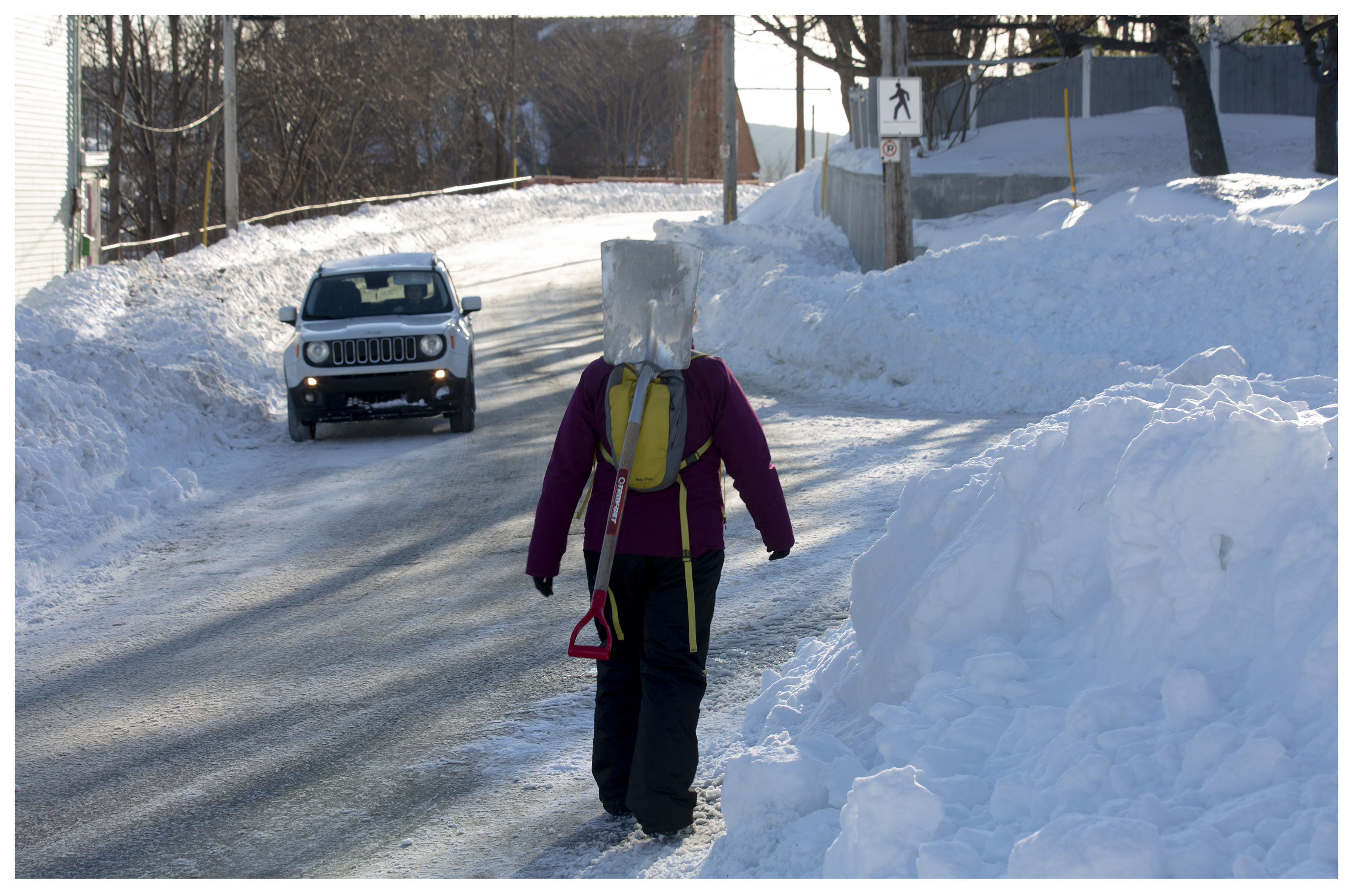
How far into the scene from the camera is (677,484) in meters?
3.86

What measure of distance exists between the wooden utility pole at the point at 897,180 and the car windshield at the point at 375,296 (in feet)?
21.8

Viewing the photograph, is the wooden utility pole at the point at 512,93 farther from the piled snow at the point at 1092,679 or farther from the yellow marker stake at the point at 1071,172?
the piled snow at the point at 1092,679

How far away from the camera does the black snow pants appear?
3.80 m

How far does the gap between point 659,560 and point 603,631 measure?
34 centimetres

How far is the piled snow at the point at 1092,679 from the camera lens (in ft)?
9.14

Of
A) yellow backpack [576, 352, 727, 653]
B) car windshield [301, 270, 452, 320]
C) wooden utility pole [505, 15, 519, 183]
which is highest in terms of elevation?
wooden utility pole [505, 15, 519, 183]

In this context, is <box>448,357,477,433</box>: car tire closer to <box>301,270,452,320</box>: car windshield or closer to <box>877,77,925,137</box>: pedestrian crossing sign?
<box>301,270,452,320</box>: car windshield

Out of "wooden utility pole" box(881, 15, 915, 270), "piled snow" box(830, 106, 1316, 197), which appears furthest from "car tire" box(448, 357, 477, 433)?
"piled snow" box(830, 106, 1316, 197)

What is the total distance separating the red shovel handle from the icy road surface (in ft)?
2.19

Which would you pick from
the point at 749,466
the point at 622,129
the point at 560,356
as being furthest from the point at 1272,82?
the point at 622,129

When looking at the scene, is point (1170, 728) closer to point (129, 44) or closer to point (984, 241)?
point (984, 241)

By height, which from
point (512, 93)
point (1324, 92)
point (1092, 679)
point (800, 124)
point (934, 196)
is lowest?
point (1092, 679)

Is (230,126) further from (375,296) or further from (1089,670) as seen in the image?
(1089,670)

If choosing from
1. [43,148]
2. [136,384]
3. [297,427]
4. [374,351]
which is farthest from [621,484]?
[43,148]
